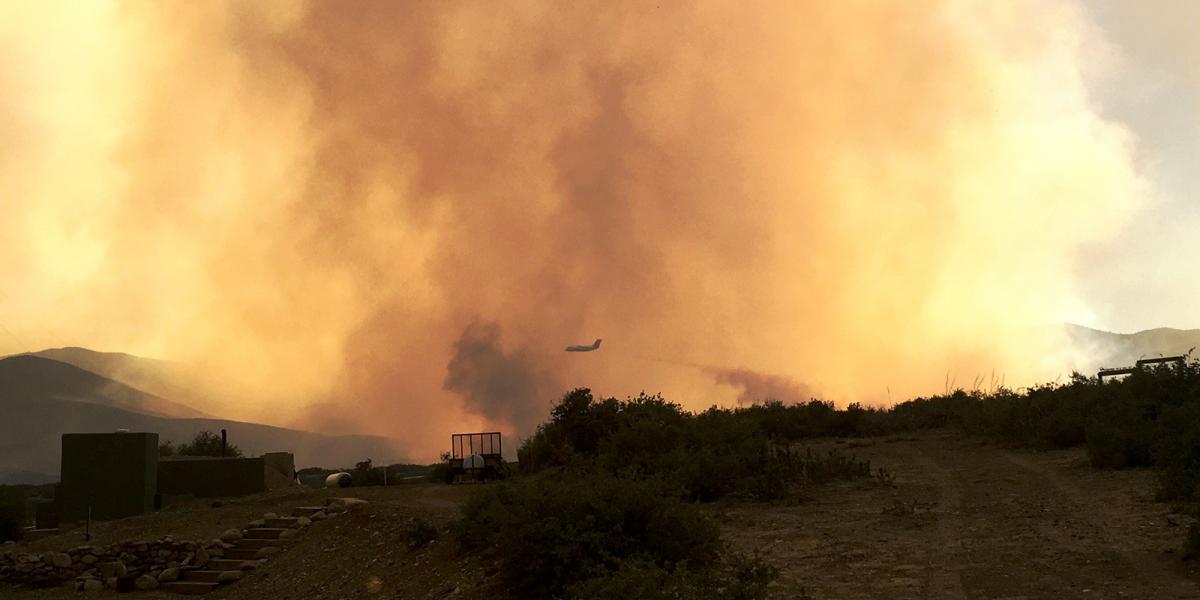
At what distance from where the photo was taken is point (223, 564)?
25.6 metres

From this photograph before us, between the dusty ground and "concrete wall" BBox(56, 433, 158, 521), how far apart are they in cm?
423

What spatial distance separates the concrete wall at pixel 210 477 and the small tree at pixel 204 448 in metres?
15.2

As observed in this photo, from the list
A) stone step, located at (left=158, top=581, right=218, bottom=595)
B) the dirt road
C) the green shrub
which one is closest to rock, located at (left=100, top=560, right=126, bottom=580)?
stone step, located at (left=158, top=581, right=218, bottom=595)

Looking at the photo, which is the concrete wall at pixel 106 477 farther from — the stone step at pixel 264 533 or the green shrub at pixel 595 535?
the green shrub at pixel 595 535

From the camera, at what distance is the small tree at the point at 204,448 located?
55303 millimetres

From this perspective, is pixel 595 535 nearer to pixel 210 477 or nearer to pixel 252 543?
pixel 252 543

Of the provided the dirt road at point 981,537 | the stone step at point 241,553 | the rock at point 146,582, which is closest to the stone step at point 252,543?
the stone step at point 241,553

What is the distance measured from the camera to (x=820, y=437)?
39031mm

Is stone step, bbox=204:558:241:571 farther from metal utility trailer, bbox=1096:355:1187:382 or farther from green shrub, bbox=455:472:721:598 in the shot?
metal utility trailer, bbox=1096:355:1187:382

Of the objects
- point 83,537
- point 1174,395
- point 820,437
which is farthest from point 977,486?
point 83,537

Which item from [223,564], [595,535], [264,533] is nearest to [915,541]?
[595,535]

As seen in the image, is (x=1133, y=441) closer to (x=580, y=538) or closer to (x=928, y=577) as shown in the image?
(x=928, y=577)

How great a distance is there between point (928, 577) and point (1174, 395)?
17.5m

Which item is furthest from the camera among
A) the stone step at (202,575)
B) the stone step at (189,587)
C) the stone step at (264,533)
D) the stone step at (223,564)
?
the stone step at (264,533)
